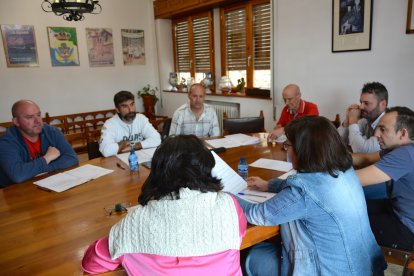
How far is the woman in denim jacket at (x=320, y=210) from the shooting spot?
3.82ft

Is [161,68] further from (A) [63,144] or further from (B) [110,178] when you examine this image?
(B) [110,178]

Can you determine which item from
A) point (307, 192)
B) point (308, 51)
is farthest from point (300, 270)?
point (308, 51)

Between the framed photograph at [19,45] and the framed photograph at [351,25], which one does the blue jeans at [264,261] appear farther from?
the framed photograph at [19,45]

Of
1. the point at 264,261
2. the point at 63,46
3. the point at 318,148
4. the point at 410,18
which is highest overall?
the point at 63,46

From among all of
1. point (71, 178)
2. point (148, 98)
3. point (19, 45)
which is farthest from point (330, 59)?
point (19, 45)

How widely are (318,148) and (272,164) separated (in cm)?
90

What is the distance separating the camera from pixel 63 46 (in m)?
4.92

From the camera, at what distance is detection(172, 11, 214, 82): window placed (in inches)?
198

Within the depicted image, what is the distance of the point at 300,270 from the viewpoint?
125cm

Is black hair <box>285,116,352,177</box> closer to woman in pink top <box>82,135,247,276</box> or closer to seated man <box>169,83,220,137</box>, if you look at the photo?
woman in pink top <box>82,135,247,276</box>

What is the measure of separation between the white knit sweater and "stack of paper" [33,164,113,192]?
0.96 m

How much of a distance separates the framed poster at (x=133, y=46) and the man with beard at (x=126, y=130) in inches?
119

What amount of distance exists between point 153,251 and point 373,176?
109cm

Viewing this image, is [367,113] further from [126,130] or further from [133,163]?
[126,130]
